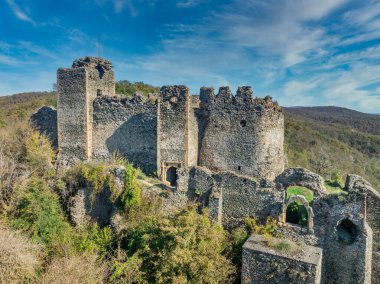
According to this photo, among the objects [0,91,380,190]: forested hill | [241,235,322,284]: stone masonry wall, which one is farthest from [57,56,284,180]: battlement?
[0,91,380,190]: forested hill

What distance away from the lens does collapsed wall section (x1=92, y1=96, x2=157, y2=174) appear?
16.2 meters

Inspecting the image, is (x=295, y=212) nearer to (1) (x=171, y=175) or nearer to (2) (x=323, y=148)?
(1) (x=171, y=175)

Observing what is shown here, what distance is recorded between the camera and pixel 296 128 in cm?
5072

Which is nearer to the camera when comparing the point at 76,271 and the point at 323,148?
the point at 76,271

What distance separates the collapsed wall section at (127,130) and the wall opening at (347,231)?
897cm

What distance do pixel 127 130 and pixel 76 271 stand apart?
26.4 feet

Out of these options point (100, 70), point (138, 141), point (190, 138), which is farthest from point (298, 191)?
point (100, 70)

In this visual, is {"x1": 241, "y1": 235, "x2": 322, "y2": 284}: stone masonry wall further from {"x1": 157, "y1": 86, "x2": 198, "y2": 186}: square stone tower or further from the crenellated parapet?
the crenellated parapet

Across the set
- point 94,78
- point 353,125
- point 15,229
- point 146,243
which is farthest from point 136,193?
point 353,125

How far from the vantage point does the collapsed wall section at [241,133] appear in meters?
15.7

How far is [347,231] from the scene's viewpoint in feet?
38.1

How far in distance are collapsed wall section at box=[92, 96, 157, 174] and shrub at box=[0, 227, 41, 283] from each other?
6934 millimetres

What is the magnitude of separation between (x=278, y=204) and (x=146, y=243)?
5.35 meters

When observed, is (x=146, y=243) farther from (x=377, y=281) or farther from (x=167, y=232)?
(x=377, y=281)
